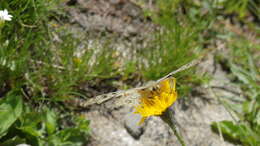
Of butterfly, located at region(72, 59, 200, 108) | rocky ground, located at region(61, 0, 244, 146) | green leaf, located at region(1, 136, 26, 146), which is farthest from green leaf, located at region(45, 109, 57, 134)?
butterfly, located at region(72, 59, 200, 108)

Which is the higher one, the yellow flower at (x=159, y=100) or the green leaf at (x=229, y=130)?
the yellow flower at (x=159, y=100)

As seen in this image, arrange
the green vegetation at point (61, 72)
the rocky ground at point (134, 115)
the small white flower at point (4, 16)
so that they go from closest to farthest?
the small white flower at point (4, 16) → the green vegetation at point (61, 72) → the rocky ground at point (134, 115)

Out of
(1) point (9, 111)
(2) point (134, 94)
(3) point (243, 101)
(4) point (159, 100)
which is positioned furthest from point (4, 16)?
(3) point (243, 101)

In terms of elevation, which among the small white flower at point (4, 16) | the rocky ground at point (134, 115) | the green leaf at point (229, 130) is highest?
the small white flower at point (4, 16)

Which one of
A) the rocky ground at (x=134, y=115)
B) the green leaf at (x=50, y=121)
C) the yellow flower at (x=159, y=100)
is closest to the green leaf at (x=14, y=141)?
the green leaf at (x=50, y=121)

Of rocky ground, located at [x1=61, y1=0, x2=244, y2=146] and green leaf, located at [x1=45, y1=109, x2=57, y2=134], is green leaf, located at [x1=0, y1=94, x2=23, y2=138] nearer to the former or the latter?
green leaf, located at [x1=45, y1=109, x2=57, y2=134]

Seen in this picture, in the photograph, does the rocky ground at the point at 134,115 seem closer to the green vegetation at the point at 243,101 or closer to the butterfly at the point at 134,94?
the green vegetation at the point at 243,101

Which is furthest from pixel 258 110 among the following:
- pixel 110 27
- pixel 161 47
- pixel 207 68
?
pixel 110 27
